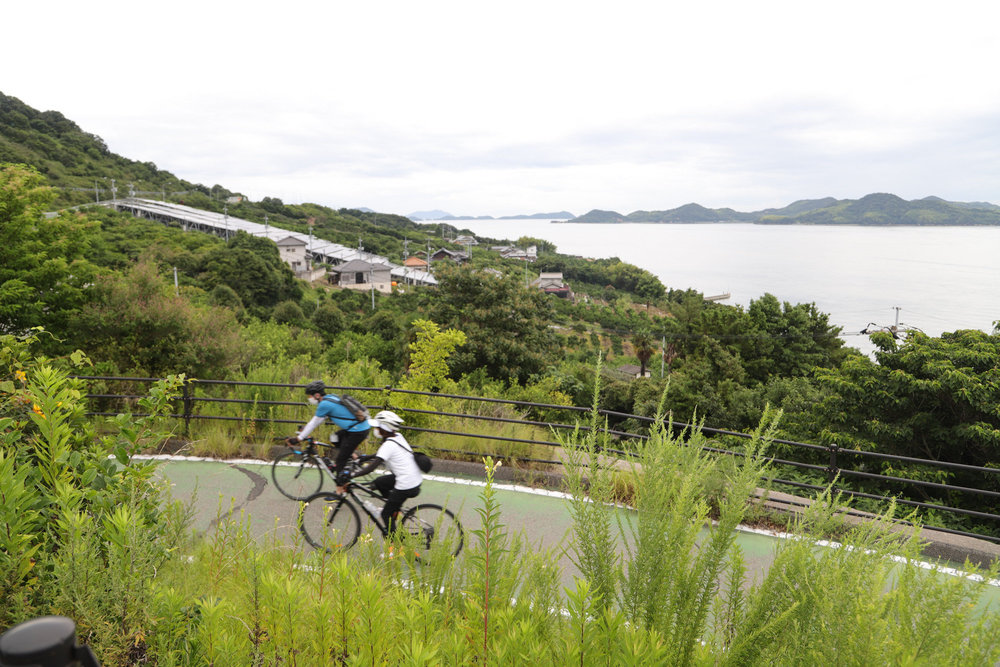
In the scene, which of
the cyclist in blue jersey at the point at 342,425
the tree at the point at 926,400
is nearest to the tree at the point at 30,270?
the cyclist in blue jersey at the point at 342,425

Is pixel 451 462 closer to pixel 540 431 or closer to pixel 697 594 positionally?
pixel 540 431

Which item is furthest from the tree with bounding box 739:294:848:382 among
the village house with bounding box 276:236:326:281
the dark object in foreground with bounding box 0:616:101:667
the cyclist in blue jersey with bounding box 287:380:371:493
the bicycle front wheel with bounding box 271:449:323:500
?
the village house with bounding box 276:236:326:281

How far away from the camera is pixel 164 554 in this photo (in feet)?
8.29

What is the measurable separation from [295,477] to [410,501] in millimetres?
1510

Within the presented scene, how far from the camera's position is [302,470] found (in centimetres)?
693

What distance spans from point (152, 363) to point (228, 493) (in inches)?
198

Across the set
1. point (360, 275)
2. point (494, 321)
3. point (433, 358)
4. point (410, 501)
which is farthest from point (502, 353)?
point (360, 275)

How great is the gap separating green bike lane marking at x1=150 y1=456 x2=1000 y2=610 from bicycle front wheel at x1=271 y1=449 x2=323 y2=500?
4.6 inches

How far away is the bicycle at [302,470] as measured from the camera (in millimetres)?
6516

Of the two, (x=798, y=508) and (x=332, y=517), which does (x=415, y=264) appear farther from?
(x=332, y=517)

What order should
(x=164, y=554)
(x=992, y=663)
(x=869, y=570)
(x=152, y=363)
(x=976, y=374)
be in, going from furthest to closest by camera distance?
1. (x=976, y=374)
2. (x=152, y=363)
3. (x=164, y=554)
4. (x=869, y=570)
5. (x=992, y=663)

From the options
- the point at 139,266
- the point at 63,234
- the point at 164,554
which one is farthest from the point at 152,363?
the point at 164,554

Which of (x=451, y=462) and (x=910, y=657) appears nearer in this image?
(x=910, y=657)

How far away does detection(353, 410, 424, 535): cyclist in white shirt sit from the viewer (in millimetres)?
5352
